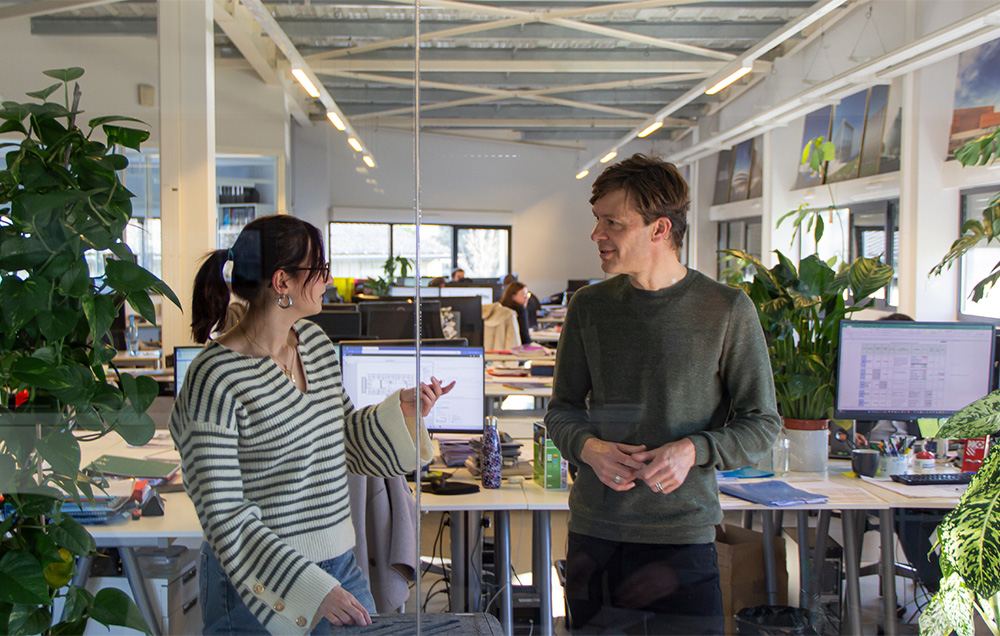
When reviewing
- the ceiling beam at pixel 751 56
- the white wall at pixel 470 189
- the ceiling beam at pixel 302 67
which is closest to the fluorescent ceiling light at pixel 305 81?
the ceiling beam at pixel 302 67

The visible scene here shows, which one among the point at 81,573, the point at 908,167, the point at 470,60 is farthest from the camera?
the point at 908,167

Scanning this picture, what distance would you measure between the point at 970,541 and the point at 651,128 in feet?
4.64

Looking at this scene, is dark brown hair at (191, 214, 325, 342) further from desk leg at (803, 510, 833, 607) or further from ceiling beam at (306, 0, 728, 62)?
desk leg at (803, 510, 833, 607)

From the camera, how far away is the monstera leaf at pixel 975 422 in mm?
1140

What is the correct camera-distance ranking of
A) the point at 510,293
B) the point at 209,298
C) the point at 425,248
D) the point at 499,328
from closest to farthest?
the point at 209,298 < the point at 425,248 < the point at 510,293 < the point at 499,328

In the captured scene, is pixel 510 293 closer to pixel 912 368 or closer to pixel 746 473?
pixel 746 473

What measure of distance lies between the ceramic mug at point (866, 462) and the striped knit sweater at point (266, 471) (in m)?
1.96

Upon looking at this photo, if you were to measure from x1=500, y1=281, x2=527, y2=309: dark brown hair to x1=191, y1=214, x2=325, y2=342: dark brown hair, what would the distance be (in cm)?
82

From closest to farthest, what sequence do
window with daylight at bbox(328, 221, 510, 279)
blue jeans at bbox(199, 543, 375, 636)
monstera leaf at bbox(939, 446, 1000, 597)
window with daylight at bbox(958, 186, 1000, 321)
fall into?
monstera leaf at bbox(939, 446, 1000, 597) < blue jeans at bbox(199, 543, 375, 636) < window with daylight at bbox(328, 221, 510, 279) < window with daylight at bbox(958, 186, 1000, 321)

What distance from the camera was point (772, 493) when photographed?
2.49 m

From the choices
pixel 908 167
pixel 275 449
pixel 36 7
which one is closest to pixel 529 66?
pixel 36 7

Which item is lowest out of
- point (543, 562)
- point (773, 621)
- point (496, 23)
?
point (773, 621)

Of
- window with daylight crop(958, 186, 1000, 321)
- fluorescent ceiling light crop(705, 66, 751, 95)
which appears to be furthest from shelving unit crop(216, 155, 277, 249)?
window with daylight crop(958, 186, 1000, 321)

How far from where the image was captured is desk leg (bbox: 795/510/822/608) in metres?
2.73
